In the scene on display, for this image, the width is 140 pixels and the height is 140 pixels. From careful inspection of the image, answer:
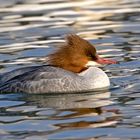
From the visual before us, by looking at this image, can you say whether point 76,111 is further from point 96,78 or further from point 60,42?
point 60,42

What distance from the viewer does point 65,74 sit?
45.9 ft

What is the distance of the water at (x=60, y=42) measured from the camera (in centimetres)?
1131

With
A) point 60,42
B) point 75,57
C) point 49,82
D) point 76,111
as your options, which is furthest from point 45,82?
point 60,42

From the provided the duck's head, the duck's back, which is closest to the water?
the duck's back

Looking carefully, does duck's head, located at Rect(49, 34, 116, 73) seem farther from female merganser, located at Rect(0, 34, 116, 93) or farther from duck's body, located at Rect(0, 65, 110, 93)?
duck's body, located at Rect(0, 65, 110, 93)

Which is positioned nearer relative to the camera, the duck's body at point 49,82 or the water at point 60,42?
the water at point 60,42

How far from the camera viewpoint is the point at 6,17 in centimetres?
2145

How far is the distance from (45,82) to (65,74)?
0.38 m

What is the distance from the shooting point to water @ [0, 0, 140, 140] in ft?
37.1

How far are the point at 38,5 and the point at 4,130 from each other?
12008mm

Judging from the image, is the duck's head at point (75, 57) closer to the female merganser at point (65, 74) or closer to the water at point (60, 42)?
the female merganser at point (65, 74)

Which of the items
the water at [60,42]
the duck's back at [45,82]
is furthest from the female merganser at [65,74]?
the water at [60,42]

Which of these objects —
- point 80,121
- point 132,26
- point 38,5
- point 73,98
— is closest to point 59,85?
point 73,98

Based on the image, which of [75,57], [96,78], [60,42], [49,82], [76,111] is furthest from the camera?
[60,42]
